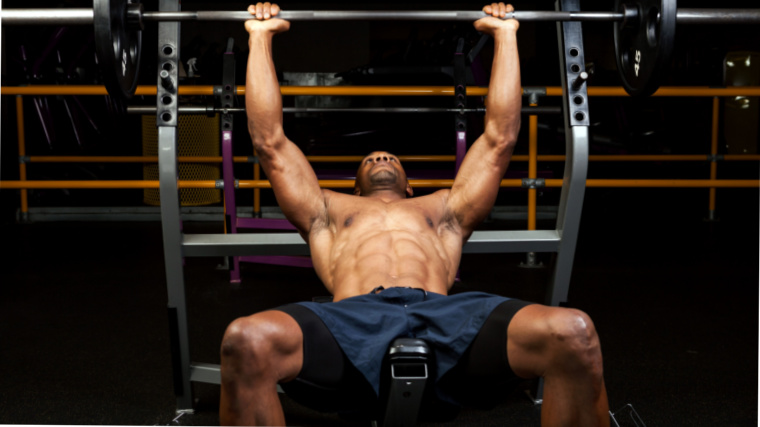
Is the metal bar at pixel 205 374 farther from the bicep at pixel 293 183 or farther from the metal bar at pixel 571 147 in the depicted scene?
the metal bar at pixel 571 147

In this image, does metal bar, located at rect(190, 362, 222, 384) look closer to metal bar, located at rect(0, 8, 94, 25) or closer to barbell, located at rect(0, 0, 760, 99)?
barbell, located at rect(0, 0, 760, 99)

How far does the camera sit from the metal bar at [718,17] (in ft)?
5.46

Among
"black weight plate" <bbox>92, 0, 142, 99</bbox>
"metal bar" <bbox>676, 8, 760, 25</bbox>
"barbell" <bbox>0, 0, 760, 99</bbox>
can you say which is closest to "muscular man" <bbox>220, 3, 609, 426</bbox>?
"barbell" <bbox>0, 0, 760, 99</bbox>

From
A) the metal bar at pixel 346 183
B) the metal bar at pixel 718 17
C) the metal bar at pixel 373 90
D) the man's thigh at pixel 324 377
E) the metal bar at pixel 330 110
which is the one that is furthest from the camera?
the metal bar at pixel 346 183

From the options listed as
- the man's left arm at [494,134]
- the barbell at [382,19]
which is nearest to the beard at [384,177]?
the man's left arm at [494,134]

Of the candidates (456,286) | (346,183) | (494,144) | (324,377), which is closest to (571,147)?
(494,144)

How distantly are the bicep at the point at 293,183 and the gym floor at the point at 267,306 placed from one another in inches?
24.7

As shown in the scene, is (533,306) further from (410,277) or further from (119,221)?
(119,221)

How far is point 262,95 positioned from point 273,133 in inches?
4.3

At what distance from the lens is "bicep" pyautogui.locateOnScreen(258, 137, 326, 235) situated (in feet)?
6.00

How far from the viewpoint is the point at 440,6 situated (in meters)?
7.61

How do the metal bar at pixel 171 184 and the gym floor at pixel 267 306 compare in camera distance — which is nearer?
the metal bar at pixel 171 184

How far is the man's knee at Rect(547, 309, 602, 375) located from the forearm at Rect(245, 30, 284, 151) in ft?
3.08

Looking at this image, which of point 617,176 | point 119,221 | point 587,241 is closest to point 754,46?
point 617,176
